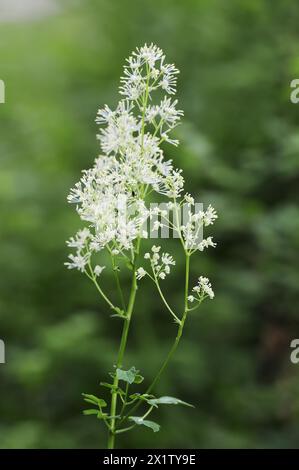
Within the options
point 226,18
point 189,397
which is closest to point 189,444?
point 189,397

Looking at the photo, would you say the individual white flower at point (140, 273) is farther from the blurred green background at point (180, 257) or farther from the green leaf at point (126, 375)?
the blurred green background at point (180, 257)

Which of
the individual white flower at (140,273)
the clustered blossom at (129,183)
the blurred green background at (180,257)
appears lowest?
the individual white flower at (140,273)

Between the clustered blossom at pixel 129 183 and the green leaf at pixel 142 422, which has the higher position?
the clustered blossom at pixel 129 183

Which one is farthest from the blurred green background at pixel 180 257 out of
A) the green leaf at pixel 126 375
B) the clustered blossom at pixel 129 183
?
the green leaf at pixel 126 375

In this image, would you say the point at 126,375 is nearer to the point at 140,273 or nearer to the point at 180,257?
the point at 140,273

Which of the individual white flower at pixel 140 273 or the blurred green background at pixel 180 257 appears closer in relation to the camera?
the individual white flower at pixel 140 273

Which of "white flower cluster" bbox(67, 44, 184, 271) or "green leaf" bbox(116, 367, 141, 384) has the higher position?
"white flower cluster" bbox(67, 44, 184, 271)

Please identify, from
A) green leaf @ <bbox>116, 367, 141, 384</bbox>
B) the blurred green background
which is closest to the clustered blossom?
green leaf @ <bbox>116, 367, 141, 384</bbox>

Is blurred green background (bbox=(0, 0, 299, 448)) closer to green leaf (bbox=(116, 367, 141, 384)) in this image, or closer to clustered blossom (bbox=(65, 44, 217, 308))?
clustered blossom (bbox=(65, 44, 217, 308))

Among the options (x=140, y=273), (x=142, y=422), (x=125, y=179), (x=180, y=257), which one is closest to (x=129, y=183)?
(x=125, y=179)

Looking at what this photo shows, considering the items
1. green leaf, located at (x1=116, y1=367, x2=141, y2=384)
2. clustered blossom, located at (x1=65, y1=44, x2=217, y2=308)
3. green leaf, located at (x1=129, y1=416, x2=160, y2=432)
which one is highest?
clustered blossom, located at (x1=65, y1=44, x2=217, y2=308)
